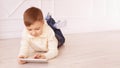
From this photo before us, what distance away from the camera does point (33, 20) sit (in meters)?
1.34

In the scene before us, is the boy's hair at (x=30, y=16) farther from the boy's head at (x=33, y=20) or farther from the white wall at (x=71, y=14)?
the white wall at (x=71, y=14)

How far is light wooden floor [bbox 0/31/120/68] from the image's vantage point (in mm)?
1340

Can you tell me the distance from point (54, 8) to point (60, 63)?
1089 mm

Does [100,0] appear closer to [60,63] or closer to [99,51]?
[99,51]

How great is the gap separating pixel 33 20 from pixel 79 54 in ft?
1.49

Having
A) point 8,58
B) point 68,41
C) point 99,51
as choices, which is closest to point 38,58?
point 8,58

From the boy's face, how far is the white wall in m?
0.86

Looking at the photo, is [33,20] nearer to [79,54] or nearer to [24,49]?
[24,49]

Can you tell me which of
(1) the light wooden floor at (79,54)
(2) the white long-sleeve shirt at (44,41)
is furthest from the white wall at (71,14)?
(2) the white long-sleeve shirt at (44,41)

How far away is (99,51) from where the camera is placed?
1.67 m

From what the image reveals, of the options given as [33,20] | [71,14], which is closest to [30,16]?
[33,20]

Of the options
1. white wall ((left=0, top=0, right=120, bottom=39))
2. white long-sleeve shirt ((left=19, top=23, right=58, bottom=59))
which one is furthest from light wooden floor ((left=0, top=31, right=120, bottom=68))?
white wall ((left=0, top=0, right=120, bottom=39))

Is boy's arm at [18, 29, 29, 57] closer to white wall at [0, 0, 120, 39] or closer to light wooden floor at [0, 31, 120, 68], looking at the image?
light wooden floor at [0, 31, 120, 68]

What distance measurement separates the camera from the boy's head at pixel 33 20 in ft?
4.39
